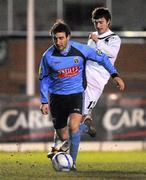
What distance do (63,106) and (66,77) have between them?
0.41 m

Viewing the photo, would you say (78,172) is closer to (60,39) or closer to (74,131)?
(74,131)

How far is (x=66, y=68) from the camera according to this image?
1244 cm

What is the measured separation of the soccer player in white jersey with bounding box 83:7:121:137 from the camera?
520 inches

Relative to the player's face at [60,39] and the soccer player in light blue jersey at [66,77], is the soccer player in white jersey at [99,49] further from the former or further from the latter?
the player's face at [60,39]

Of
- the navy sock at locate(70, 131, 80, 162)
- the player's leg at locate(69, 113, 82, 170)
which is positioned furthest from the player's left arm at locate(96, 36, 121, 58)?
the navy sock at locate(70, 131, 80, 162)

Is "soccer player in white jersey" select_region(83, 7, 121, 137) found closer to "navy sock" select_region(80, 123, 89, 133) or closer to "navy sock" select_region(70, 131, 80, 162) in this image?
"navy sock" select_region(80, 123, 89, 133)

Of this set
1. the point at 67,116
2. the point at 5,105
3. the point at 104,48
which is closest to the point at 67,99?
the point at 67,116

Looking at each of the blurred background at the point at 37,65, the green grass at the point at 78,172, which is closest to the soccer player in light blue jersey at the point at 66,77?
the green grass at the point at 78,172

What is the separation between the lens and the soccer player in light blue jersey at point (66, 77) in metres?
12.4

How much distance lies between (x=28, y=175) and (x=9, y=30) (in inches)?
763

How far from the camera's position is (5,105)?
21016 millimetres

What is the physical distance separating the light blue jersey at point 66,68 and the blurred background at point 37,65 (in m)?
8.32


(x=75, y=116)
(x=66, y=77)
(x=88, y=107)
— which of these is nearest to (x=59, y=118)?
(x=75, y=116)

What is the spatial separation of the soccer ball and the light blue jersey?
0.75 metres
